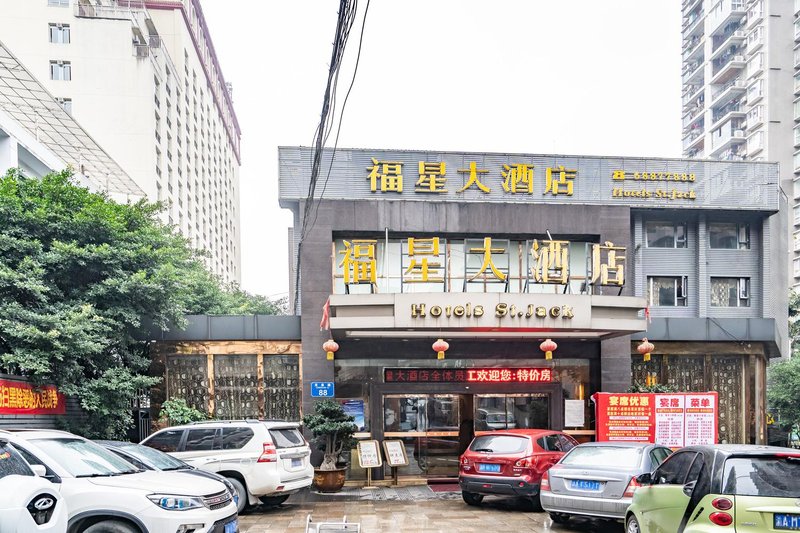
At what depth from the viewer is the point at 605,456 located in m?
10.2

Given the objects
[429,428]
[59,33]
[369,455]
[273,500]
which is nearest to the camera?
[273,500]

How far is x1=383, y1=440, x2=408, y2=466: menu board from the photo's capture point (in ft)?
49.5

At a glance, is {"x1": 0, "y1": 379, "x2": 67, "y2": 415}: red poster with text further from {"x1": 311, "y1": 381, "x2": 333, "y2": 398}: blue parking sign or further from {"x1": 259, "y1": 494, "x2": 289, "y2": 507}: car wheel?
{"x1": 311, "y1": 381, "x2": 333, "y2": 398}: blue parking sign

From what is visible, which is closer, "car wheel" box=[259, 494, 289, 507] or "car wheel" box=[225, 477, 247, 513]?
"car wheel" box=[225, 477, 247, 513]

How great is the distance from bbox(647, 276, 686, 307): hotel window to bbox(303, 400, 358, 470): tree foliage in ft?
32.4

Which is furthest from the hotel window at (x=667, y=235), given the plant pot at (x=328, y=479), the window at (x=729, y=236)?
the plant pot at (x=328, y=479)

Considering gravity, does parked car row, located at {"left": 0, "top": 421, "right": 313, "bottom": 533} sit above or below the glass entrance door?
above

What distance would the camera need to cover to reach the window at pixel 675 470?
676cm

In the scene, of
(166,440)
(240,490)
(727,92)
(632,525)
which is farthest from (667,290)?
(727,92)

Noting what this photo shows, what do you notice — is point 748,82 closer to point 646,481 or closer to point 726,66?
point 726,66

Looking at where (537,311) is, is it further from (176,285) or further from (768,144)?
(768,144)

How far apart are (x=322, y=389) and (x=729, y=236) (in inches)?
482

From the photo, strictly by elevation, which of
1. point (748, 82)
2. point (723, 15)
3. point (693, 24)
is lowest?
point (748, 82)

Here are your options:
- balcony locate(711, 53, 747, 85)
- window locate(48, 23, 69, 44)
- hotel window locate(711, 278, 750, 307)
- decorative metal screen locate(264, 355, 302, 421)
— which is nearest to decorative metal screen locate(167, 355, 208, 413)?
decorative metal screen locate(264, 355, 302, 421)
